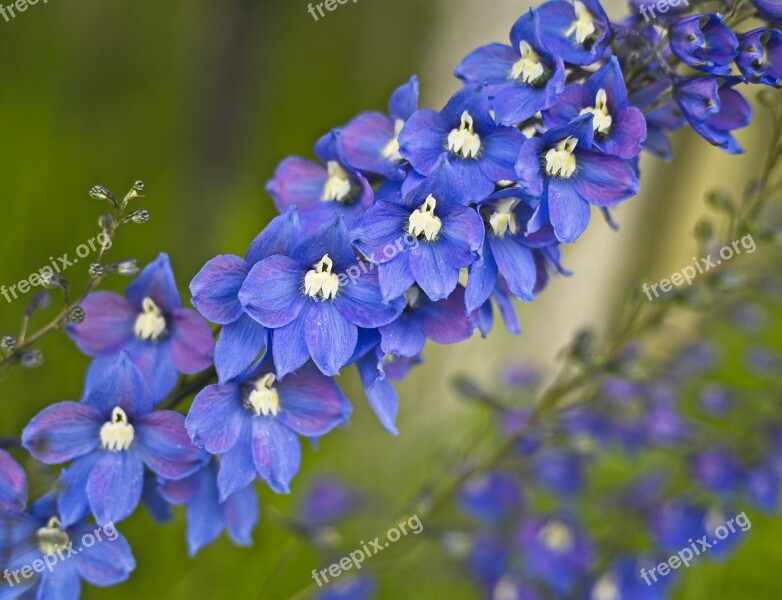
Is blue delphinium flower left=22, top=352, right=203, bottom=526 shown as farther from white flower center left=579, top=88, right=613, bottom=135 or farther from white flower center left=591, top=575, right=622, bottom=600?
white flower center left=591, top=575, right=622, bottom=600

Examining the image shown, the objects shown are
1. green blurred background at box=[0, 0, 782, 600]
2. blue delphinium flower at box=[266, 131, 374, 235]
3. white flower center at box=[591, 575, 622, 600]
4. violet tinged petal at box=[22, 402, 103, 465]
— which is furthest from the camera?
green blurred background at box=[0, 0, 782, 600]

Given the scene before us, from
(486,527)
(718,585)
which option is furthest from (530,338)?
(486,527)

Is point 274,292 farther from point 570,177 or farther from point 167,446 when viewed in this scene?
point 570,177

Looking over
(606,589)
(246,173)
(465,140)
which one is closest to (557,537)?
(606,589)

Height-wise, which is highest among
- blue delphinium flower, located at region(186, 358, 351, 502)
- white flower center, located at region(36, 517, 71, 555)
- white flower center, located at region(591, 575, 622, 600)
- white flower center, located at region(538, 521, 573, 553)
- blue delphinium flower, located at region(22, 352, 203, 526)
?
blue delphinium flower, located at region(22, 352, 203, 526)

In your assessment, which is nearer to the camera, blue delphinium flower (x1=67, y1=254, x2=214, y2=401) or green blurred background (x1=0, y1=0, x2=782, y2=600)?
blue delphinium flower (x1=67, y1=254, x2=214, y2=401)

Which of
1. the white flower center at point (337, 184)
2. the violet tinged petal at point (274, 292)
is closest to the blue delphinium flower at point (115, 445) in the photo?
the violet tinged petal at point (274, 292)

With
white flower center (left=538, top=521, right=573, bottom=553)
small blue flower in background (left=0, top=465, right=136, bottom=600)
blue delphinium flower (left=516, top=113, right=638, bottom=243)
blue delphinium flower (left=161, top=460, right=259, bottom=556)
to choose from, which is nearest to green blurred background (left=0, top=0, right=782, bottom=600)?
white flower center (left=538, top=521, right=573, bottom=553)
